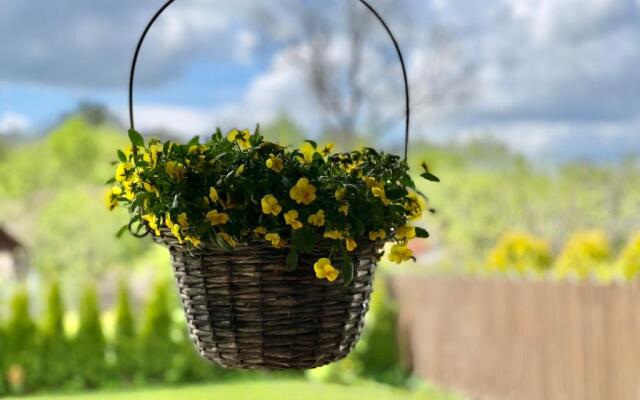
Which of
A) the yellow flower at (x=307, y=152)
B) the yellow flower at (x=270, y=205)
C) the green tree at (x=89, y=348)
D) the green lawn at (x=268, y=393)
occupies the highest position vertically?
the yellow flower at (x=307, y=152)

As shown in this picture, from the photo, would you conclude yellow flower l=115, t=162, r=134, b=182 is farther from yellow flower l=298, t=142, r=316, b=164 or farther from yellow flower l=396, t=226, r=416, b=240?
yellow flower l=396, t=226, r=416, b=240

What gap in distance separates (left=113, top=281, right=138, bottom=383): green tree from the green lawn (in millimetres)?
369

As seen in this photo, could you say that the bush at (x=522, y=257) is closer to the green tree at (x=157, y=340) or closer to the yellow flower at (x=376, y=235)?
the green tree at (x=157, y=340)

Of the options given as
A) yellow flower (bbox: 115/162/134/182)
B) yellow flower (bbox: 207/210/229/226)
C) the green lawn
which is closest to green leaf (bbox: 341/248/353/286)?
yellow flower (bbox: 207/210/229/226)

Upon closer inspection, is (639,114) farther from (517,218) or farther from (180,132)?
(180,132)

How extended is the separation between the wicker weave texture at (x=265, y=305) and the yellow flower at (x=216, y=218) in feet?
0.26

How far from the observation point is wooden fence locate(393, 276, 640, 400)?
583 cm

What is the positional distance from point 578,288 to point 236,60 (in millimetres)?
8749

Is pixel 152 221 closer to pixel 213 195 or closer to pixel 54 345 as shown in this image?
pixel 213 195

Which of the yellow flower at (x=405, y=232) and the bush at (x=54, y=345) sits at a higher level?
the yellow flower at (x=405, y=232)

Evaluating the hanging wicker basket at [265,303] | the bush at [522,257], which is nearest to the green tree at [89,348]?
the bush at [522,257]

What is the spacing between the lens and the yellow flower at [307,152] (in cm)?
170

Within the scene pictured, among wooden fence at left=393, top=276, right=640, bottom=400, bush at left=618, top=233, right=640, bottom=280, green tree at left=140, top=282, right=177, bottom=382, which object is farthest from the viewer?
green tree at left=140, top=282, right=177, bottom=382

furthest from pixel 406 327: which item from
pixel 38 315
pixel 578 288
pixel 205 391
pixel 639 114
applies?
pixel 639 114
